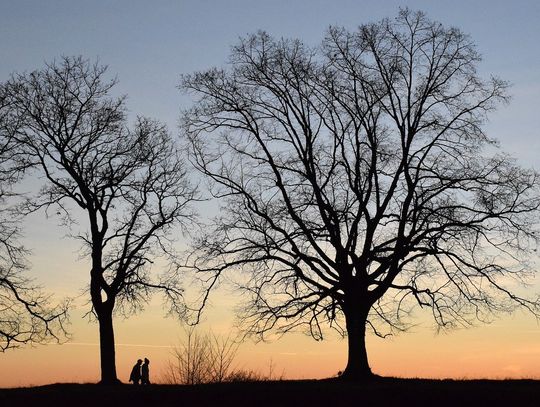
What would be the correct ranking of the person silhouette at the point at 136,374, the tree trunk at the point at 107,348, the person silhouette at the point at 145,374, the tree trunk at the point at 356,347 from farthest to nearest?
1. the person silhouette at the point at 136,374
2. the person silhouette at the point at 145,374
3. the tree trunk at the point at 107,348
4. the tree trunk at the point at 356,347

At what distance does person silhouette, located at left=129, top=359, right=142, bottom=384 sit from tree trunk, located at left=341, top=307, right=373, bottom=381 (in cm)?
947

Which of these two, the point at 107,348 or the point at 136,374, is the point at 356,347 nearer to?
the point at 136,374

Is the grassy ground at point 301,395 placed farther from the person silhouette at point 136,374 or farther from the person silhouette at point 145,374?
the person silhouette at point 136,374

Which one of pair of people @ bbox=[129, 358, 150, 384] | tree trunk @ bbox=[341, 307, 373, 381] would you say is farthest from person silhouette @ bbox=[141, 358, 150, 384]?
tree trunk @ bbox=[341, 307, 373, 381]

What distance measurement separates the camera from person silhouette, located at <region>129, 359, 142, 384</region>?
36.6m

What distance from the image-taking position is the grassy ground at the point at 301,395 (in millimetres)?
25922

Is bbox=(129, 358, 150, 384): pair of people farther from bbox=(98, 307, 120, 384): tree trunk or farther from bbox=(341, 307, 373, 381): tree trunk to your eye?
bbox=(341, 307, 373, 381): tree trunk

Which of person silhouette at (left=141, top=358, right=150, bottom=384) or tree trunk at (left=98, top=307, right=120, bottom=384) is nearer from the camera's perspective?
tree trunk at (left=98, top=307, right=120, bottom=384)

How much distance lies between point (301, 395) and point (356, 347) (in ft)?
23.3

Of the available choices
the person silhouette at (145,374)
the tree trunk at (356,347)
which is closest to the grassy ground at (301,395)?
the tree trunk at (356,347)

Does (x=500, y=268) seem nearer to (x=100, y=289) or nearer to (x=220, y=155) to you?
(x=220, y=155)

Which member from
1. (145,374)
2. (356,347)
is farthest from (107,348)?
(356,347)

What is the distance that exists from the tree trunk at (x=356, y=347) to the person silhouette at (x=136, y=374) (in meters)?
9.47

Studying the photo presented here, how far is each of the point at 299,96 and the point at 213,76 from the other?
404 centimetres
